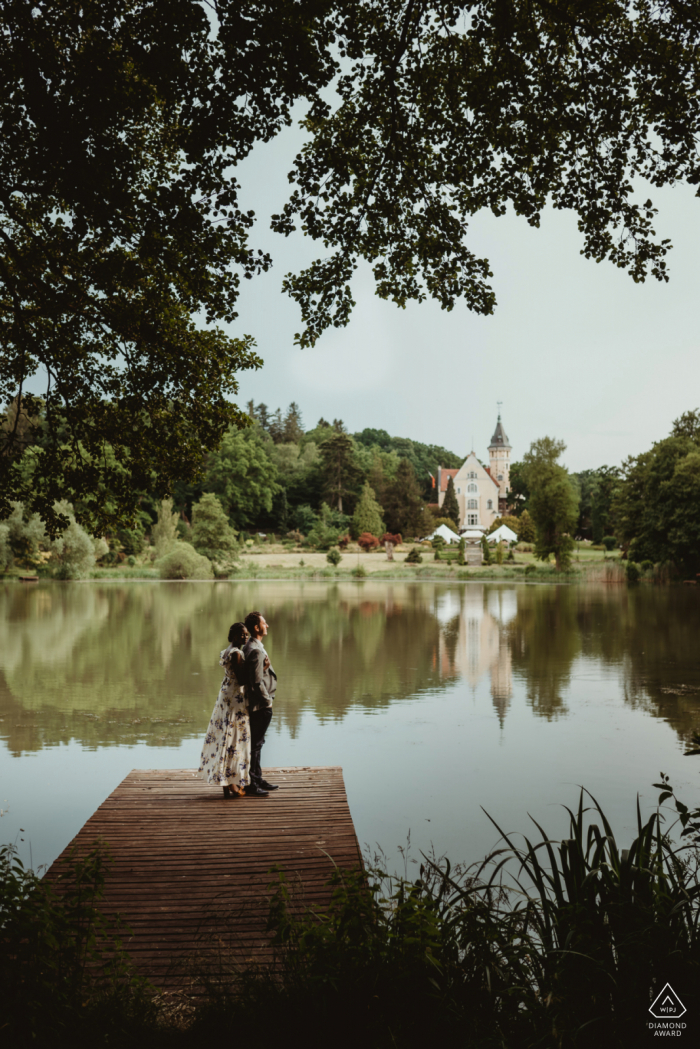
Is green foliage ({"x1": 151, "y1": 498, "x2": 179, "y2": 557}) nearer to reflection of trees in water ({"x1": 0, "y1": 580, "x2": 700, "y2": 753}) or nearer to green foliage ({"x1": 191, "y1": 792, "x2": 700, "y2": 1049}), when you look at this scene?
reflection of trees in water ({"x1": 0, "y1": 580, "x2": 700, "y2": 753})

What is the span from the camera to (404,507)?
5384 centimetres

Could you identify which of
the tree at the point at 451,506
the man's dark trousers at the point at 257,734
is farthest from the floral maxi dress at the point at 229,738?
the tree at the point at 451,506

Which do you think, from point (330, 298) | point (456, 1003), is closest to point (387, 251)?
point (330, 298)

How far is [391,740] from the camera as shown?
29.6 feet

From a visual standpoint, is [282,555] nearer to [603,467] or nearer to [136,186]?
[603,467]

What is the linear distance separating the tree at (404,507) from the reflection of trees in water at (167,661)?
2658 centimetres

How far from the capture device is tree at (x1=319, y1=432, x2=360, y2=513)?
55.4 m

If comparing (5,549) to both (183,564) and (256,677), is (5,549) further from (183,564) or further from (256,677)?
(256,677)

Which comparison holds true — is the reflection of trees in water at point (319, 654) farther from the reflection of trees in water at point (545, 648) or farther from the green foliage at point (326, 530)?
the green foliage at point (326, 530)

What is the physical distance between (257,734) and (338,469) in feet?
164

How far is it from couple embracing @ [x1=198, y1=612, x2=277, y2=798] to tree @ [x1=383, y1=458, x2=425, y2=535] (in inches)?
1902

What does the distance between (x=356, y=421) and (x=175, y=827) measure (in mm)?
67491

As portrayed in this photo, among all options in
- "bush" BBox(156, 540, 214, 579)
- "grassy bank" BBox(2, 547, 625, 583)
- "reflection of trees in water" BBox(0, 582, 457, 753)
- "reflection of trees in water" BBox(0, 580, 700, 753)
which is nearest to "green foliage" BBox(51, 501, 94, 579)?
"grassy bank" BBox(2, 547, 625, 583)

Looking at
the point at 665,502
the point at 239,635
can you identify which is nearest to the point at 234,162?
the point at 239,635
